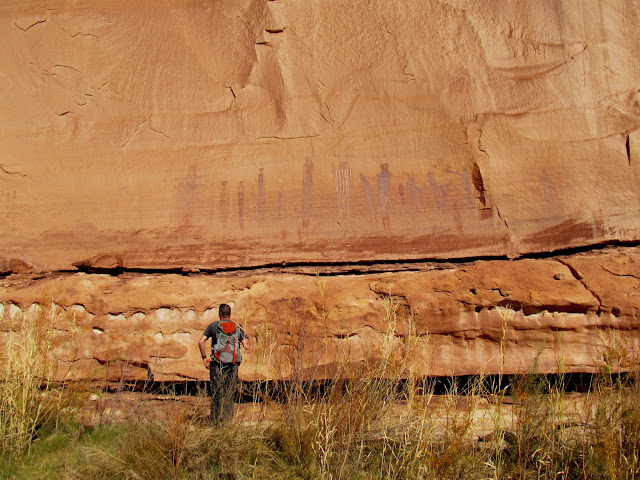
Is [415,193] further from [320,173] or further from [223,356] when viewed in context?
[223,356]

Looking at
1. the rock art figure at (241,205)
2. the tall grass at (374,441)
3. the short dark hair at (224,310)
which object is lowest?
the tall grass at (374,441)

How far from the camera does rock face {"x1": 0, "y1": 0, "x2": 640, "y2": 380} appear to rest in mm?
3414

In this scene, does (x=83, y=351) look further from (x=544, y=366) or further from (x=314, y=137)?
(x=544, y=366)

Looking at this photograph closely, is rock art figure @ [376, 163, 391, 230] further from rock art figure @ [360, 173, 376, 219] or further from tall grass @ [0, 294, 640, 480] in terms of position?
tall grass @ [0, 294, 640, 480]

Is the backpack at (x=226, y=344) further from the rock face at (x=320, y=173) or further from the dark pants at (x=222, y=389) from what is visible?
the rock face at (x=320, y=173)

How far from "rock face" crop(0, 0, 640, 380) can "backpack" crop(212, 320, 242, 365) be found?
0.40m

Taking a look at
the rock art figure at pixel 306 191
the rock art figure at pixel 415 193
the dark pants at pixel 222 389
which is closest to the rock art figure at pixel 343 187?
the rock art figure at pixel 306 191

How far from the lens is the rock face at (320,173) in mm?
3414

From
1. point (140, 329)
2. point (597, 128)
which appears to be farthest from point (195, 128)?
point (597, 128)

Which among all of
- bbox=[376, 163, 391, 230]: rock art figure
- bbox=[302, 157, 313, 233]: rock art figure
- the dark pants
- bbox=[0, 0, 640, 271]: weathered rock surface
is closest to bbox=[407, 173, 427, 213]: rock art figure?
bbox=[0, 0, 640, 271]: weathered rock surface

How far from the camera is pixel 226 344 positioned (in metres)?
3.04

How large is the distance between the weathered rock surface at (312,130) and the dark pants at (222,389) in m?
0.99

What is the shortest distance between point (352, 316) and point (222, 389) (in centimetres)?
99

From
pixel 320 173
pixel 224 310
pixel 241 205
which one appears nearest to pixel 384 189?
pixel 320 173
